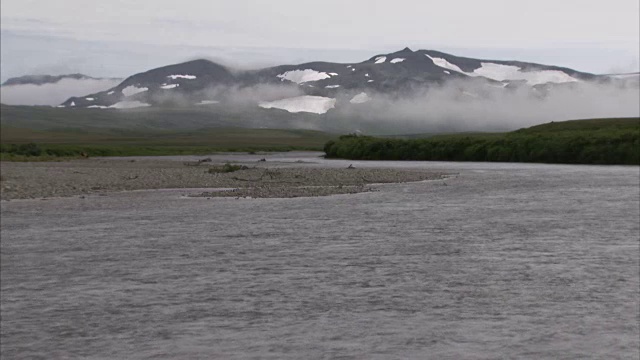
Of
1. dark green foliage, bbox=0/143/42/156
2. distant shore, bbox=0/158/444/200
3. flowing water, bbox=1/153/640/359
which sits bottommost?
dark green foliage, bbox=0/143/42/156

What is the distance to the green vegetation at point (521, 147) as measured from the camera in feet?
302

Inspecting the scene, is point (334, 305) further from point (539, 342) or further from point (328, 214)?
point (328, 214)

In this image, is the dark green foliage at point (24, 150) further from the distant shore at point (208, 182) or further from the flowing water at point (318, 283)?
the flowing water at point (318, 283)

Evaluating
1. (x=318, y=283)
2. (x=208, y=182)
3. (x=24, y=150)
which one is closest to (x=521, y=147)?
(x=24, y=150)

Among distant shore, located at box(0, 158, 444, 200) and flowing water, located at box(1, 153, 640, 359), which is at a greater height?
flowing water, located at box(1, 153, 640, 359)

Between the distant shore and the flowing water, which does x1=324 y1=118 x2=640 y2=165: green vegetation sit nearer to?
the distant shore

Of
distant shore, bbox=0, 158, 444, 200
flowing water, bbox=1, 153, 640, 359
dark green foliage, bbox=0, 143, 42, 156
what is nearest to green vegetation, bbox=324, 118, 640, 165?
distant shore, bbox=0, 158, 444, 200

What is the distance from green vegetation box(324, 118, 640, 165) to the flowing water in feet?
194

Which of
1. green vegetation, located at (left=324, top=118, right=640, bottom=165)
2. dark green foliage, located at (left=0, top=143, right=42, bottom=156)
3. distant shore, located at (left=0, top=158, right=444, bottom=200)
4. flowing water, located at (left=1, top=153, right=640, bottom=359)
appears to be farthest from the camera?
dark green foliage, located at (left=0, top=143, right=42, bottom=156)

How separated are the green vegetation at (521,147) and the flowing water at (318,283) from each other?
194 feet

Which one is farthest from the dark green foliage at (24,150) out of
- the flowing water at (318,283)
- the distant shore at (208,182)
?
the flowing water at (318,283)

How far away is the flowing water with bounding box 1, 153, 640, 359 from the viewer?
566 inches

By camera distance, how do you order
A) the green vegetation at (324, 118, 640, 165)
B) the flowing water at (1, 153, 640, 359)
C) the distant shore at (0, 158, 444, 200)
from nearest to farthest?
the flowing water at (1, 153, 640, 359) < the distant shore at (0, 158, 444, 200) < the green vegetation at (324, 118, 640, 165)

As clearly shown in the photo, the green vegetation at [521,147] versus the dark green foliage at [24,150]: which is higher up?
the green vegetation at [521,147]
